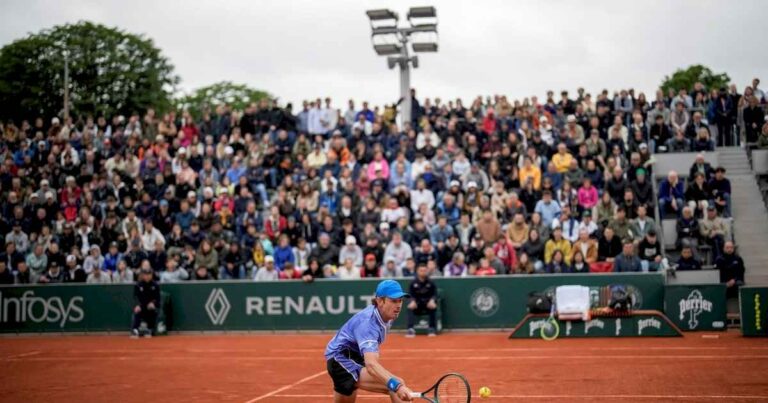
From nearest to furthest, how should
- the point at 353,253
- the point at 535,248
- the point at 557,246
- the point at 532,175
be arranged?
1. the point at 557,246
2. the point at 535,248
3. the point at 353,253
4. the point at 532,175

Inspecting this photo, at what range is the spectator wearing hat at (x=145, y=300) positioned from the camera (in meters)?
23.9

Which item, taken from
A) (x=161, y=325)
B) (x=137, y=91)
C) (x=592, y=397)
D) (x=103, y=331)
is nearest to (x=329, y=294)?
(x=161, y=325)

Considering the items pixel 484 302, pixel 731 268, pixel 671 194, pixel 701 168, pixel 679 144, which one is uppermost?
pixel 679 144

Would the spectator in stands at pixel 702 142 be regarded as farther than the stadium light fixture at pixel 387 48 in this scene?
No

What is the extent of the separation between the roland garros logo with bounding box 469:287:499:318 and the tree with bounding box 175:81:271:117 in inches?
2322

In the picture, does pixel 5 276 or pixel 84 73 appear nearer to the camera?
pixel 5 276

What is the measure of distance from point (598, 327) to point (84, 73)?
50673 mm

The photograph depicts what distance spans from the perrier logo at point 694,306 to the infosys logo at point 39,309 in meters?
15.0

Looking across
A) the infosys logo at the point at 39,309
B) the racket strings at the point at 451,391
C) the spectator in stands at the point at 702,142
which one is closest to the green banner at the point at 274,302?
the infosys logo at the point at 39,309

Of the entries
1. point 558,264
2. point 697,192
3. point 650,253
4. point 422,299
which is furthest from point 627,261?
point 422,299

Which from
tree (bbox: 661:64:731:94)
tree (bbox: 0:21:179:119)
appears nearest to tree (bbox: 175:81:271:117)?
tree (bbox: 0:21:179:119)

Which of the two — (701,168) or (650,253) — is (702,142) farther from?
(650,253)

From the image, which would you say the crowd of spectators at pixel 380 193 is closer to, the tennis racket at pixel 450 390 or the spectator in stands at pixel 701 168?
the spectator in stands at pixel 701 168

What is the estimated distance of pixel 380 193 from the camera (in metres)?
25.3
